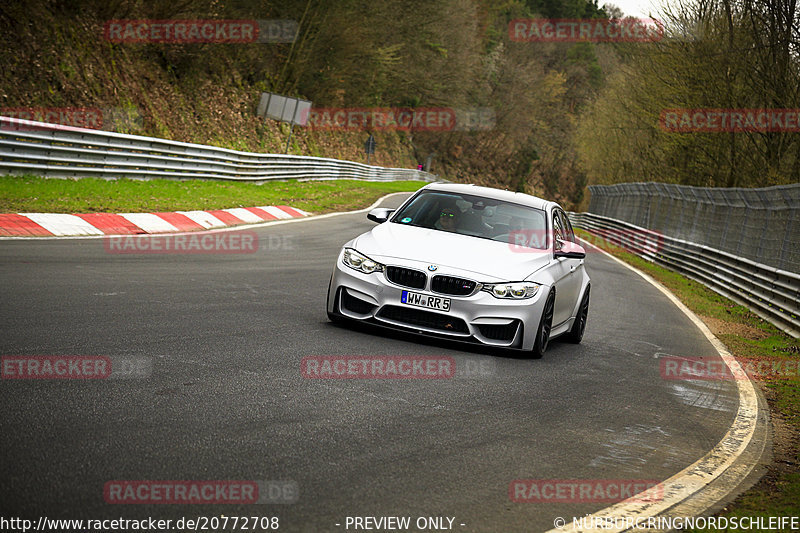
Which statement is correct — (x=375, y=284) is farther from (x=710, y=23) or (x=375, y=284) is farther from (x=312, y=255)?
(x=710, y=23)

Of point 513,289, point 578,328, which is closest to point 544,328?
point 513,289

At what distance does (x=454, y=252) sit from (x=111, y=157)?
14.9 metres

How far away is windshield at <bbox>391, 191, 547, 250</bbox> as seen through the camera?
9320 millimetres

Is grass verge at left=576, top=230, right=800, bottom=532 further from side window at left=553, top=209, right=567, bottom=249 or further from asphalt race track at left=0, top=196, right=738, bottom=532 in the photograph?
side window at left=553, top=209, right=567, bottom=249

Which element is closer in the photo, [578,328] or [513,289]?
[513,289]

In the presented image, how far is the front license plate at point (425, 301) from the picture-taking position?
811 centimetres

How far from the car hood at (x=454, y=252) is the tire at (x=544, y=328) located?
35 centimetres

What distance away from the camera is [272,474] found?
434 cm

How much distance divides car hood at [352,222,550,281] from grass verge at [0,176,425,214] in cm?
822

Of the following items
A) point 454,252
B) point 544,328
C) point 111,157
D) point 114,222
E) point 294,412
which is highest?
point 454,252

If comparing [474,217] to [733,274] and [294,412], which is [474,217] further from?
[733,274]

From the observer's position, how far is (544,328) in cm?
861

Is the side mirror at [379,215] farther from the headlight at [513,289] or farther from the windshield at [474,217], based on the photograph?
the headlight at [513,289]

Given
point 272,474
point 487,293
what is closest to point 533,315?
point 487,293
